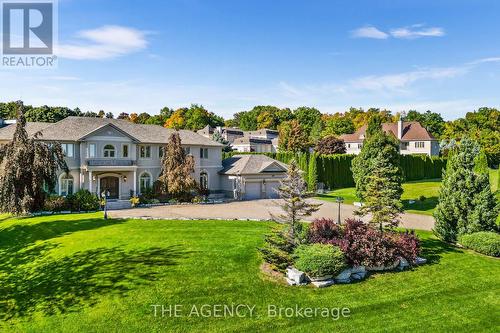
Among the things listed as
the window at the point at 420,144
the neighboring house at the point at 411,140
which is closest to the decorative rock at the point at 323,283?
the neighboring house at the point at 411,140

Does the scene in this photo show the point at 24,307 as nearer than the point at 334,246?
Yes

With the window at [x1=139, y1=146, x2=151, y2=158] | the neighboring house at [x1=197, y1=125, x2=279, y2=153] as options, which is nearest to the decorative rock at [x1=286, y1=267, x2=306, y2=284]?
the window at [x1=139, y1=146, x2=151, y2=158]

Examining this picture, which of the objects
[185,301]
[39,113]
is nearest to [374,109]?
[39,113]

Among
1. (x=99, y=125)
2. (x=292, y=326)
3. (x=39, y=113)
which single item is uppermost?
(x=39, y=113)

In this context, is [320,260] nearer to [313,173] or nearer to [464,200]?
[464,200]

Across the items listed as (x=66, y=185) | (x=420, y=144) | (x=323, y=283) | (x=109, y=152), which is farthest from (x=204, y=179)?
(x=420, y=144)

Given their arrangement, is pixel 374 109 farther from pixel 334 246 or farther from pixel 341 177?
pixel 334 246
